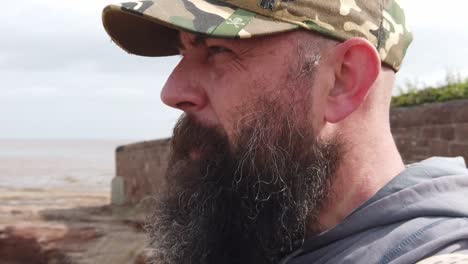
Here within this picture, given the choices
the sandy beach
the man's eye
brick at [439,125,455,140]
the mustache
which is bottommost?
the sandy beach

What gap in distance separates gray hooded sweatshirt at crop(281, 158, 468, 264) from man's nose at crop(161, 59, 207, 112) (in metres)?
0.40

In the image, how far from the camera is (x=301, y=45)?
5.38 ft

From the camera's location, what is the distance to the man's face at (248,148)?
65.1 inches

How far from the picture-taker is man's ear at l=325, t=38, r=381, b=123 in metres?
1.65

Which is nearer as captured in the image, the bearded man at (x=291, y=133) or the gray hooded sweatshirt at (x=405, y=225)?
the gray hooded sweatshirt at (x=405, y=225)

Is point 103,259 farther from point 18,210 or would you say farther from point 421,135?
point 421,135

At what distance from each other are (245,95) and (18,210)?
11.6 metres

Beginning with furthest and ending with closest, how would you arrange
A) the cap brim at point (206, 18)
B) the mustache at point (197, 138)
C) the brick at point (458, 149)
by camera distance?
the brick at point (458, 149)
the mustache at point (197, 138)
the cap brim at point (206, 18)

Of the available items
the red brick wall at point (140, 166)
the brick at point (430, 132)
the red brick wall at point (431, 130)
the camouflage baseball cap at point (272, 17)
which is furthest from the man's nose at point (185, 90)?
the red brick wall at point (140, 166)

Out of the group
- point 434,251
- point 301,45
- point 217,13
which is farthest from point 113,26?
point 434,251

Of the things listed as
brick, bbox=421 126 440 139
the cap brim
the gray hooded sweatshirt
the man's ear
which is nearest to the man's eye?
the cap brim

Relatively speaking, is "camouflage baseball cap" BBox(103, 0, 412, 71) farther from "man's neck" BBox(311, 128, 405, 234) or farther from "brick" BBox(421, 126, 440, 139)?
"brick" BBox(421, 126, 440, 139)

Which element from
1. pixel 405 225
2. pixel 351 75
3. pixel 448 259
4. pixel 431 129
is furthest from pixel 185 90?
pixel 431 129

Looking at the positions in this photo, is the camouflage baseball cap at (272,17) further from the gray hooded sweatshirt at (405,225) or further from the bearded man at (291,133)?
the gray hooded sweatshirt at (405,225)
